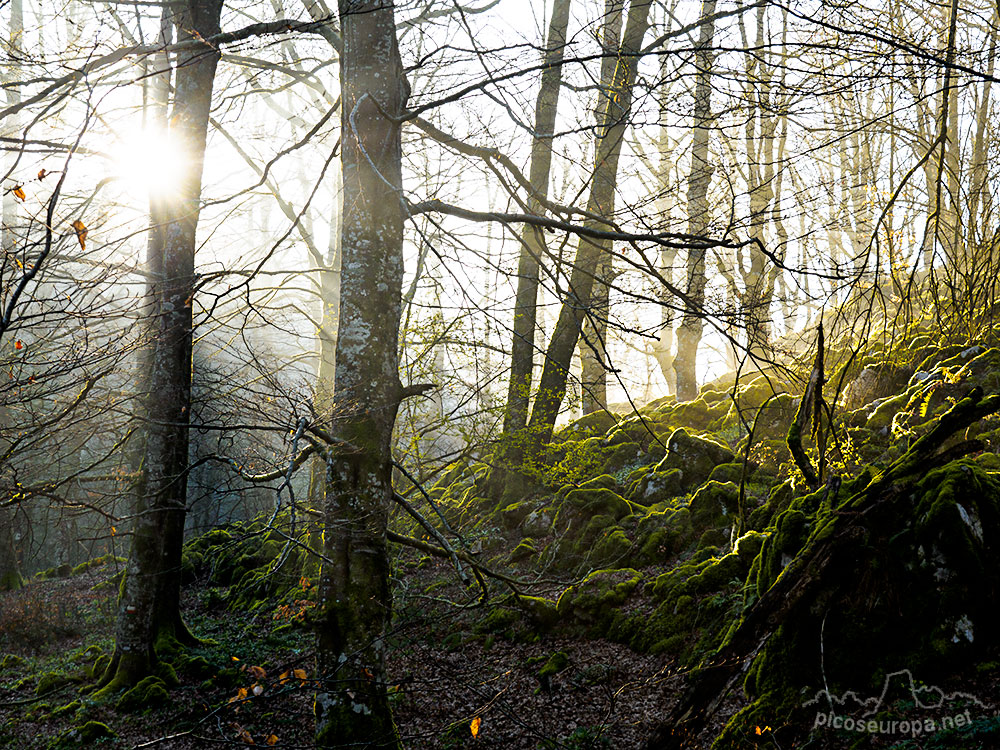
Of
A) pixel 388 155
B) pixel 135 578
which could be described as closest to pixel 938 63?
pixel 388 155

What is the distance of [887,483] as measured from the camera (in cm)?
454

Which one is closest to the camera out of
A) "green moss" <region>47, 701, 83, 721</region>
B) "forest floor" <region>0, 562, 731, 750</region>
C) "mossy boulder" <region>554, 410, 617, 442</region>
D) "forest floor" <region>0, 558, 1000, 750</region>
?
"forest floor" <region>0, 558, 1000, 750</region>

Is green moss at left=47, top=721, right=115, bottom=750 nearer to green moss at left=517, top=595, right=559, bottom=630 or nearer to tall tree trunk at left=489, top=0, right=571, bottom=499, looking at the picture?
green moss at left=517, top=595, right=559, bottom=630

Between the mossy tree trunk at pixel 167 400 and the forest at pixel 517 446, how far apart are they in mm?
43

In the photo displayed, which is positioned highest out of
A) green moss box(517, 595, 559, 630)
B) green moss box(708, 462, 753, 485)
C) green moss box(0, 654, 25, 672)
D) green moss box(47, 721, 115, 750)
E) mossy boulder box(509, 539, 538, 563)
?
green moss box(708, 462, 753, 485)

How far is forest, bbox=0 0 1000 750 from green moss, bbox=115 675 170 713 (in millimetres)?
73

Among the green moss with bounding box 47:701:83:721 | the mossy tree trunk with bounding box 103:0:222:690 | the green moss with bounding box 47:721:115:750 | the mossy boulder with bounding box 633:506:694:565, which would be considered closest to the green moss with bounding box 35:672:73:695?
the green moss with bounding box 47:701:83:721

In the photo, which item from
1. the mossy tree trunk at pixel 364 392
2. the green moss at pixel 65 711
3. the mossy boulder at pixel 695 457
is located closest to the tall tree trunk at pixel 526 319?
the mossy boulder at pixel 695 457

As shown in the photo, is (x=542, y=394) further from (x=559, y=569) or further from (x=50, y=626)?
(x=50, y=626)

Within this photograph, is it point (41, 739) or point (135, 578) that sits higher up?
point (135, 578)

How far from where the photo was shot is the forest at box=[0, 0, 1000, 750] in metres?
3.85

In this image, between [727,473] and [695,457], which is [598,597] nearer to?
[727,473]

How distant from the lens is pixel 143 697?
Result: 6.60 meters

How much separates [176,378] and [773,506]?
6.44 metres
